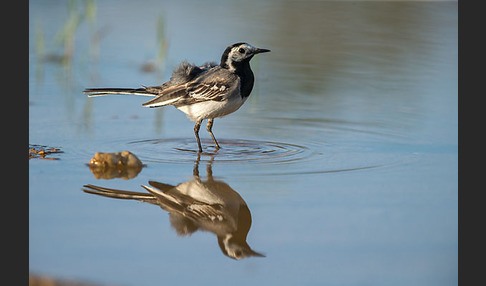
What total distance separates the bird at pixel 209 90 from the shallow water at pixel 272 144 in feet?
1.12

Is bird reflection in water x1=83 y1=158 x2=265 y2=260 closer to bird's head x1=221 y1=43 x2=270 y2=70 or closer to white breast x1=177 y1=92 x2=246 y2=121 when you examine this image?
white breast x1=177 y1=92 x2=246 y2=121

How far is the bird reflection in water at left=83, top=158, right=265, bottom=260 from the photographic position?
5117mm

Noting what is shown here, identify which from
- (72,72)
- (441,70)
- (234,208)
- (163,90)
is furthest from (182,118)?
(441,70)

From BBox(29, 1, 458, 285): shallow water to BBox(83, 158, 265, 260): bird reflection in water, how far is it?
0.08m

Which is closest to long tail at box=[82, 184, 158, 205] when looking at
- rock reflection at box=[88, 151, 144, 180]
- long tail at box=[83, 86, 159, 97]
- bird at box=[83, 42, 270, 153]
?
rock reflection at box=[88, 151, 144, 180]

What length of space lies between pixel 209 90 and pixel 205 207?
2.42 m

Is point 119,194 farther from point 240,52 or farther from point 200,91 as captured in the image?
point 240,52

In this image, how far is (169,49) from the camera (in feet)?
40.1

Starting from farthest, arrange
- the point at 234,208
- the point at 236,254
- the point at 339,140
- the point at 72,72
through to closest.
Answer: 1. the point at 72,72
2. the point at 339,140
3. the point at 234,208
4. the point at 236,254

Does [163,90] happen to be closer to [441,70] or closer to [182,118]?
[182,118]

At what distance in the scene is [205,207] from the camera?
5.71 metres

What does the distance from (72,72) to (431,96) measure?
199 inches

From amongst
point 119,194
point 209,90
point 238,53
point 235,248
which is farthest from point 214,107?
point 235,248

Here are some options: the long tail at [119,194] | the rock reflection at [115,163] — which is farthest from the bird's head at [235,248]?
the rock reflection at [115,163]
